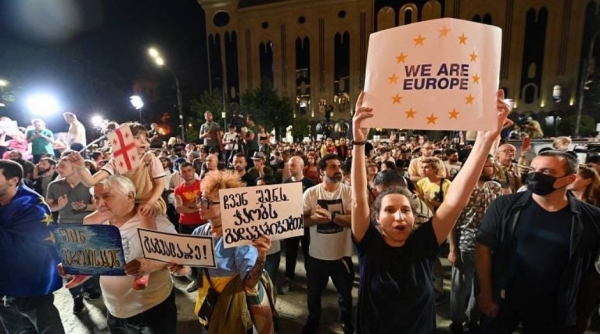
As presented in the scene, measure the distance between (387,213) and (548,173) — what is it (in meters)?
1.51

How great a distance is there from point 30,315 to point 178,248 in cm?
192

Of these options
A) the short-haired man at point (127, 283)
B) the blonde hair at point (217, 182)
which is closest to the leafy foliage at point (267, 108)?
the short-haired man at point (127, 283)

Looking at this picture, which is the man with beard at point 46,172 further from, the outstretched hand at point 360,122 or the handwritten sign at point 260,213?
the outstretched hand at point 360,122

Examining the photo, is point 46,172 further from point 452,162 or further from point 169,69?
point 169,69

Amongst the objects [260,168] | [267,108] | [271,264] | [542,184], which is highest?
[267,108]

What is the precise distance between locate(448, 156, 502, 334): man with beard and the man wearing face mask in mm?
790

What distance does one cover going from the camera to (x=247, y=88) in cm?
4522

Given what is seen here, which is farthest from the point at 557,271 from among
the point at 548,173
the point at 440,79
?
the point at 440,79

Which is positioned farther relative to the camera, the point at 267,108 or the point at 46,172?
the point at 267,108

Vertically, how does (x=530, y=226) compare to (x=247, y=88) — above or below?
below

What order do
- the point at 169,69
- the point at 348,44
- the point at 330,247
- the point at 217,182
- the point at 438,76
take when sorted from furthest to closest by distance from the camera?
the point at 348,44
the point at 169,69
the point at 330,247
the point at 217,182
the point at 438,76

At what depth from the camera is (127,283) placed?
2.55 metres

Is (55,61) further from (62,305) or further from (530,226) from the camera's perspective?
(530,226)

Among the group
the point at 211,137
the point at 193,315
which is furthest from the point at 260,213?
the point at 211,137
